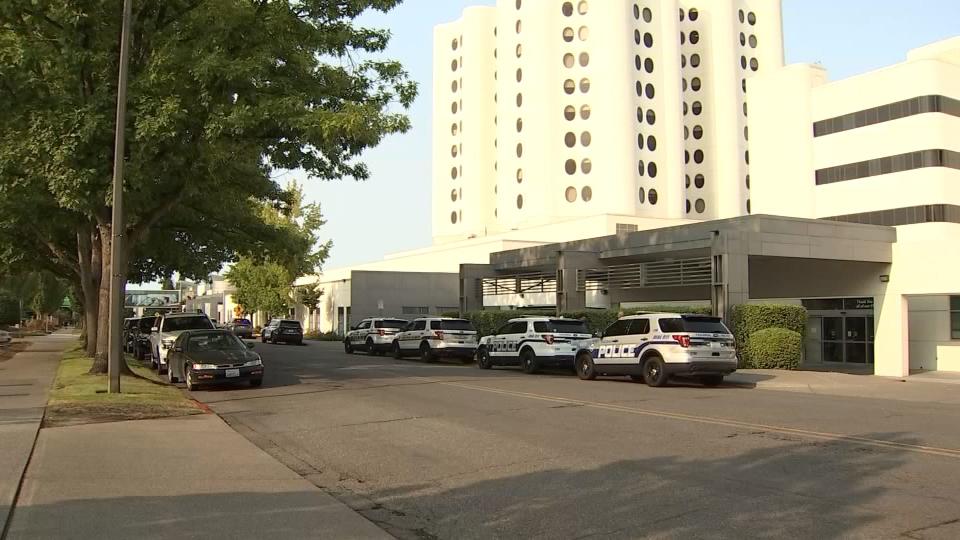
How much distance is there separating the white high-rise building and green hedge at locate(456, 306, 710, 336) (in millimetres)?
43266

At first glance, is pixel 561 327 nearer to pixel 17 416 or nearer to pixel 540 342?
pixel 540 342

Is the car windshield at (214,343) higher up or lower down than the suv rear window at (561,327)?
lower down

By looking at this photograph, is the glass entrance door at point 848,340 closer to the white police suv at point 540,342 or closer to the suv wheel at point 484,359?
the white police suv at point 540,342

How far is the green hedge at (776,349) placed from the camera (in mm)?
24328

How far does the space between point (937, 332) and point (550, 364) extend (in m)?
17.9

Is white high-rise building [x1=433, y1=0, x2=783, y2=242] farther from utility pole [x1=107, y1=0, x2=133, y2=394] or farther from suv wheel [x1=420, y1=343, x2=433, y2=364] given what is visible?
utility pole [x1=107, y1=0, x2=133, y2=394]

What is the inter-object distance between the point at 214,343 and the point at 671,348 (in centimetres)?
1099

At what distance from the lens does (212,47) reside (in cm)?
1628

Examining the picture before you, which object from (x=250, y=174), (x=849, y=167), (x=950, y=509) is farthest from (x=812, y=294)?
(x=950, y=509)

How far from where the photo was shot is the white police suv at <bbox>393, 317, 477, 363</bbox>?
30.4 m

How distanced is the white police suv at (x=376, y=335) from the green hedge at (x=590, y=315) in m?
3.65

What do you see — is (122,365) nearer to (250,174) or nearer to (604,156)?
(250,174)

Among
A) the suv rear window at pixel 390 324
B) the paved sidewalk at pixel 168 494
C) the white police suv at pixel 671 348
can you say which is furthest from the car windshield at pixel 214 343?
the suv rear window at pixel 390 324

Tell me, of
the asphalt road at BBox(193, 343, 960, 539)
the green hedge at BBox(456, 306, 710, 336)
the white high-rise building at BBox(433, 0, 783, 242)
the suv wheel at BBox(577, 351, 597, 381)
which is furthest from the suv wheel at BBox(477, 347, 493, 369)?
the white high-rise building at BBox(433, 0, 783, 242)
